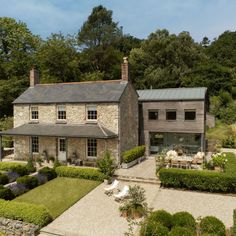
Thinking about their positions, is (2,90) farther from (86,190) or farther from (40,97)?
(86,190)

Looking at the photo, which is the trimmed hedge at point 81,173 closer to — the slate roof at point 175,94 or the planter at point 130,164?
the planter at point 130,164

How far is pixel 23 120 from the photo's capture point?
85.1 feet

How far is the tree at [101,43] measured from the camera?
5516cm

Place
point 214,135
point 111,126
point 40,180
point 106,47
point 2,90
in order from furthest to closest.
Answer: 1. point 106,47
2. point 2,90
3. point 214,135
4. point 111,126
5. point 40,180

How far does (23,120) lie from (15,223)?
51.5ft

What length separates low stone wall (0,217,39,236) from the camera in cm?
1158

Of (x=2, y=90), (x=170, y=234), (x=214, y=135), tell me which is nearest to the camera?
(x=170, y=234)

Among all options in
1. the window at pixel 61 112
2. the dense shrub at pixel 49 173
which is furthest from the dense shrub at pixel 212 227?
the window at pixel 61 112

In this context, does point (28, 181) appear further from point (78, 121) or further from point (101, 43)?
point (101, 43)

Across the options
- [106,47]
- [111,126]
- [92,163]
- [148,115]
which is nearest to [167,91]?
[148,115]

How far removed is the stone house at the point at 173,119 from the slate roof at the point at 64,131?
6.36m

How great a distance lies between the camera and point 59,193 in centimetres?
1579

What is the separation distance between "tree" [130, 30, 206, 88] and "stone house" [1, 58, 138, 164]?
25170 mm

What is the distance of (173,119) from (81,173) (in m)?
11.6
